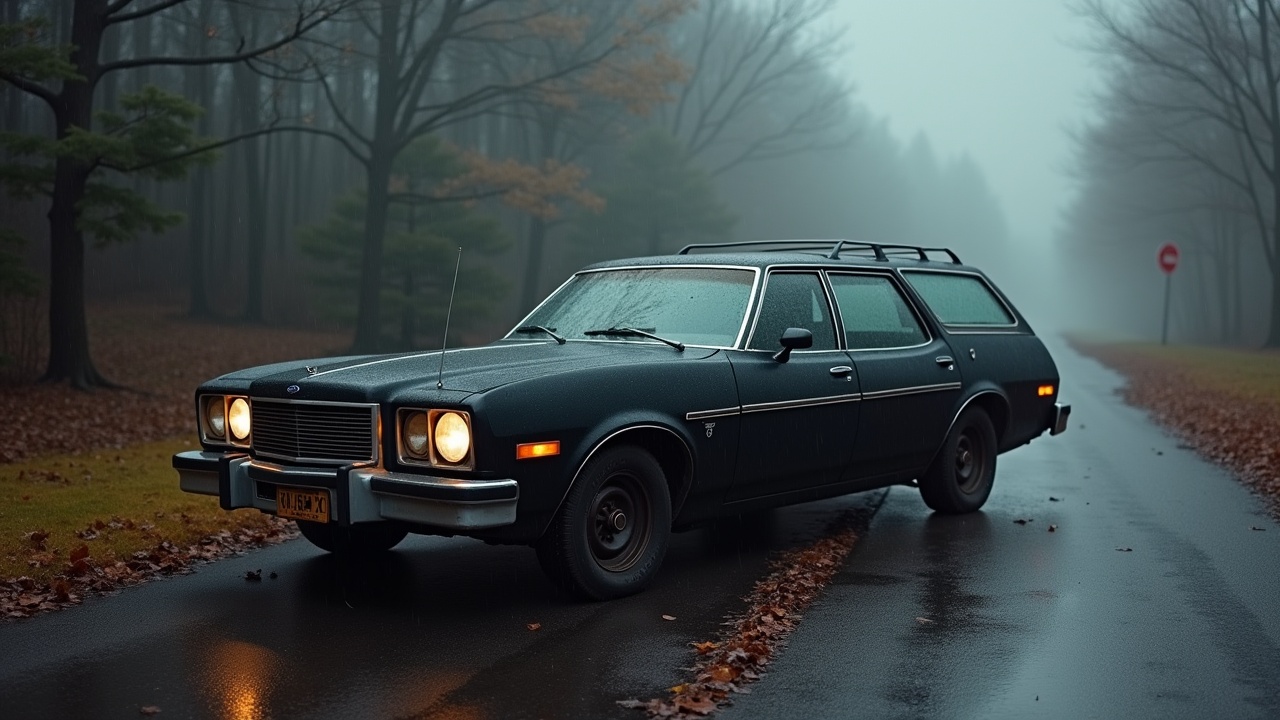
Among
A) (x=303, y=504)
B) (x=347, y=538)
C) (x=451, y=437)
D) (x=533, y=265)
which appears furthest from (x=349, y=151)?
(x=451, y=437)

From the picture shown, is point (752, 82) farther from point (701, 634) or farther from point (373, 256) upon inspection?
point (701, 634)

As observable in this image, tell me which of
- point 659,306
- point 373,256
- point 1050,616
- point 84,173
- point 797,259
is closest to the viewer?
point 1050,616

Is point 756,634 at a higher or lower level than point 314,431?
lower

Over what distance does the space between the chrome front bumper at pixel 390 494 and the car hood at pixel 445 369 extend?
1.19 feet

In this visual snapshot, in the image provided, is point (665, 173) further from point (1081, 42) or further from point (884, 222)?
point (884, 222)

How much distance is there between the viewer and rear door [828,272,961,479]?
7.88 meters

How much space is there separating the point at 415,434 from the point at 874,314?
3.57 m

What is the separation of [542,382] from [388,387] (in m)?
0.70

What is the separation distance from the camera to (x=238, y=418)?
666cm

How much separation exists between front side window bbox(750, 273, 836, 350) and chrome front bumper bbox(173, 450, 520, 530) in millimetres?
2110

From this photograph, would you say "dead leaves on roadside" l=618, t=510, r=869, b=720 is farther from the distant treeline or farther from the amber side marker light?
the distant treeline

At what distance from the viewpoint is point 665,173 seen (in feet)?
141

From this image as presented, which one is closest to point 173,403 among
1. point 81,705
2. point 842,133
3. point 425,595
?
point 425,595

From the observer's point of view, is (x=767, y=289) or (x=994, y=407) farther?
(x=994, y=407)
